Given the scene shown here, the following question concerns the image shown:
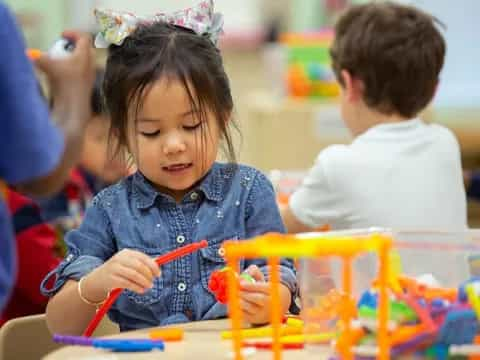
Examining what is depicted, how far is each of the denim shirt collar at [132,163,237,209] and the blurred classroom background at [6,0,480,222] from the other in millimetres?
1596

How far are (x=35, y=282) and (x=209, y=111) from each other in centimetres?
97

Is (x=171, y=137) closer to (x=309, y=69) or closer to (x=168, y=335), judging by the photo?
(x=168, y=335)

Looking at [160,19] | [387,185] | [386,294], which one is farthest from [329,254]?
[387,185]

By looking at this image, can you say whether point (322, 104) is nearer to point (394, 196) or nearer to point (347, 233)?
point (394, 196)

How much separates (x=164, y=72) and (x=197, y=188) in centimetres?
18

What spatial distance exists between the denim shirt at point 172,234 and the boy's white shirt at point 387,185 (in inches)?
14.3

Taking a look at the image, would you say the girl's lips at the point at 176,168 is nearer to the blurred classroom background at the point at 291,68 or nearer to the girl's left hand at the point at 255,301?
the girl's left hand at the point at 255,301

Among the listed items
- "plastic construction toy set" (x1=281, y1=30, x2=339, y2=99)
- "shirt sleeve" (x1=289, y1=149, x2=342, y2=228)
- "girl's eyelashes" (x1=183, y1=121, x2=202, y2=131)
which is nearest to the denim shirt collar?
"girl's eyelashes" (x1=183, y1=121, x2=202, y2=131)

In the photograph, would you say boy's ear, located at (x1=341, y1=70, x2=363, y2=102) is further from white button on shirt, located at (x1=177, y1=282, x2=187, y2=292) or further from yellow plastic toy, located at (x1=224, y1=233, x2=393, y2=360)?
yellow plastic toy, located at (x1=224, y1=233, x2=393, y2=360)

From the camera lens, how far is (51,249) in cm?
229

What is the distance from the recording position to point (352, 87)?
2.13m

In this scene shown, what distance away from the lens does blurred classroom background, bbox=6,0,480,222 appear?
4129 mm

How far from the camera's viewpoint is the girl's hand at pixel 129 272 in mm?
1189

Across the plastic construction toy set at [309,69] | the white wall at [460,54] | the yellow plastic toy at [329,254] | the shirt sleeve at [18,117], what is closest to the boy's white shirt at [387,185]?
the yellow plastic toy at [329,254]
